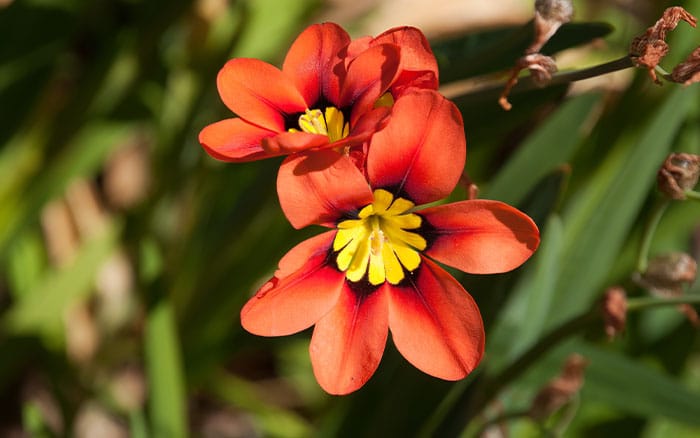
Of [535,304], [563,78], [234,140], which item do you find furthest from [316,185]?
[535,304]

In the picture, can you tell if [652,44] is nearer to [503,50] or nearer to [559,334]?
[503,50]

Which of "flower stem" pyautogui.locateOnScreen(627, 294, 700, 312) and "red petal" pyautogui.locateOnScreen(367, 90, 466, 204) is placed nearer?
"red petal" pyautogui.locateOnScreen(367, 90, 466, 204)

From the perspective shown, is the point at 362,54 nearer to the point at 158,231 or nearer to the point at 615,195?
the point at 615,195

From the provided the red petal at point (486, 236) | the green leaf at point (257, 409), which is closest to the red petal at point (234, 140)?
the red petal at point (486, 236)

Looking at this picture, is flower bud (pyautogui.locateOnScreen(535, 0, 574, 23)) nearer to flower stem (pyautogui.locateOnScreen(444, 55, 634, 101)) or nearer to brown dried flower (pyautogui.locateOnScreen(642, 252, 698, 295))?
flower stem (pyautogui.locateOnScreen(444, 55, 634, 101))

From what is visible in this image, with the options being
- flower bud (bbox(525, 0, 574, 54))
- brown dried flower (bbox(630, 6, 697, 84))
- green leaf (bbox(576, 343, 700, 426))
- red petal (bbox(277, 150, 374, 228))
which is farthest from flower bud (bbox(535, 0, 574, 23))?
green leaf (bbox(576, 343, 700, 426))
